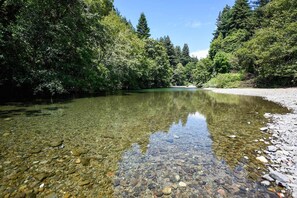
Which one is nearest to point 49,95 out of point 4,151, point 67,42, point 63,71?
point 63,71

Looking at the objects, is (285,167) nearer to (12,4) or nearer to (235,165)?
(235,165)

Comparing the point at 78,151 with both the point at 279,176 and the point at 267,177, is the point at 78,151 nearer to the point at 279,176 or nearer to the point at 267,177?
the point at 267,177

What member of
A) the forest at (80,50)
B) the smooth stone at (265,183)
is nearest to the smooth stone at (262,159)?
the smooth stone at (265,183)

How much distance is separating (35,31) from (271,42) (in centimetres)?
2583

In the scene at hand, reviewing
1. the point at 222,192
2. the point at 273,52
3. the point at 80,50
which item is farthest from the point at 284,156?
the point at 273,52

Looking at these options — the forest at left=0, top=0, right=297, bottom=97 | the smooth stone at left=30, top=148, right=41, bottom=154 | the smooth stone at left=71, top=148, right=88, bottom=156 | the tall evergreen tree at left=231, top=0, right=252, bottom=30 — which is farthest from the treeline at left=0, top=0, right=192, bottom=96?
the tall evergreen tree at left=231, top=0, right=252, bottom=30

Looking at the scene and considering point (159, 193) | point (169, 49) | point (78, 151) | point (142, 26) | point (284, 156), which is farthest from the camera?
point (169, 49)

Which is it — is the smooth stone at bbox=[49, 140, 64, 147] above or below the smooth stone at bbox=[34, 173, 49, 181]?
above

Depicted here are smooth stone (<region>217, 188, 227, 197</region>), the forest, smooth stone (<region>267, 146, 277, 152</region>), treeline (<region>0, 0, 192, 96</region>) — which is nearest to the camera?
smooth stone (<region>217, 188, 227, 197</region>)

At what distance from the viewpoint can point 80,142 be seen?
14.3 feet

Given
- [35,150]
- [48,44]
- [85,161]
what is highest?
[48,44]

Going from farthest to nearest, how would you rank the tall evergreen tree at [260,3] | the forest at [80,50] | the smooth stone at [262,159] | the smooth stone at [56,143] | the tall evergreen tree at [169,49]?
the tall evergreen tree at [169,49], the tall evergreen tree at [260,3], the forest at [80,50], the smooth stone at [56,143], the smooth stone at [262,159]

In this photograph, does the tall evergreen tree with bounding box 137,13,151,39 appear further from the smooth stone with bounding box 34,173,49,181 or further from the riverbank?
the smooth stone with bounding box 34,173,49,181

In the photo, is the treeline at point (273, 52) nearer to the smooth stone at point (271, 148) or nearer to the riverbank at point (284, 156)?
the riverbank at point (284, 156)
